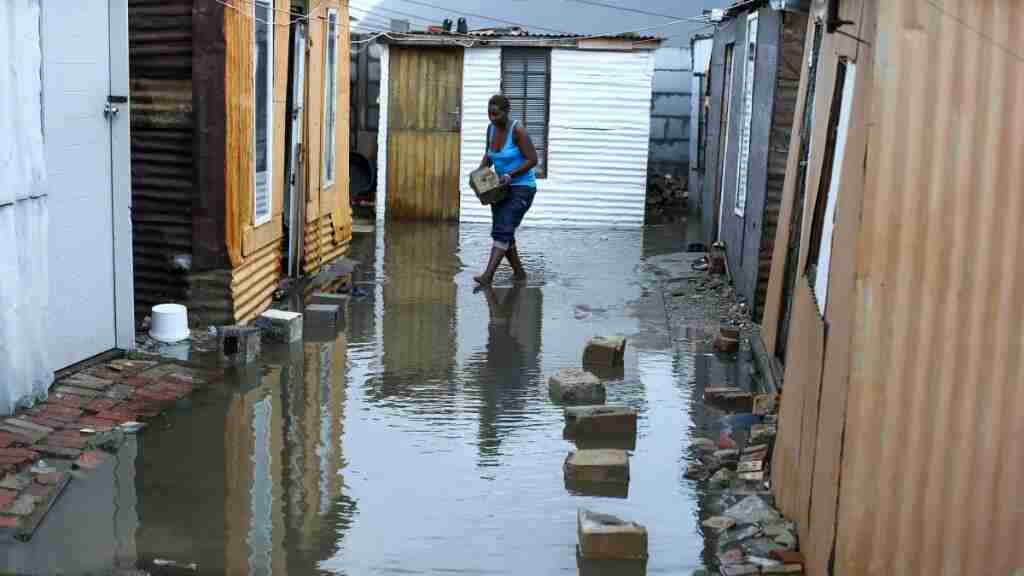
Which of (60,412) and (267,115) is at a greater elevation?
(267,115)

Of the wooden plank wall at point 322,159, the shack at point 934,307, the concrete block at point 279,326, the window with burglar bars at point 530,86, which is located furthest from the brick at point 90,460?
the window with burglar bars at point 530,86

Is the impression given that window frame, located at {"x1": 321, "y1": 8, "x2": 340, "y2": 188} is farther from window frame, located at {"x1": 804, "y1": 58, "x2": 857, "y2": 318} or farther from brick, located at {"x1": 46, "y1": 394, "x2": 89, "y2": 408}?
window frame, located at {"x1": 804, "y1": 58, "x2": 857, "y2": 318}

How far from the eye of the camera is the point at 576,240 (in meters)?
16.4

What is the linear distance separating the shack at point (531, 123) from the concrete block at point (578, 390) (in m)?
9.86

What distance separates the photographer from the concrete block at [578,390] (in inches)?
320

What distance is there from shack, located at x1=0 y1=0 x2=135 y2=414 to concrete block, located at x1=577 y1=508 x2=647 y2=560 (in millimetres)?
3249

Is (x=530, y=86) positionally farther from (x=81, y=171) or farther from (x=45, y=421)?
(x=45, y=421)

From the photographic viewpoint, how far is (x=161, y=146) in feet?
30.8

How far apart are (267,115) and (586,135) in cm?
Answer: 762

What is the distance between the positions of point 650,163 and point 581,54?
2.90 metres

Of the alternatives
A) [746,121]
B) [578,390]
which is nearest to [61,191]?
[578,390]

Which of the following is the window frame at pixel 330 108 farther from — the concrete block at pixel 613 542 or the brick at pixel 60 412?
the concrete block at pixel 613 542

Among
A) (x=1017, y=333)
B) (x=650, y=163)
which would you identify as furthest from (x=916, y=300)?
(x=650, y=163)

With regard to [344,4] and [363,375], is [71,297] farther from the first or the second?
[344,4]
